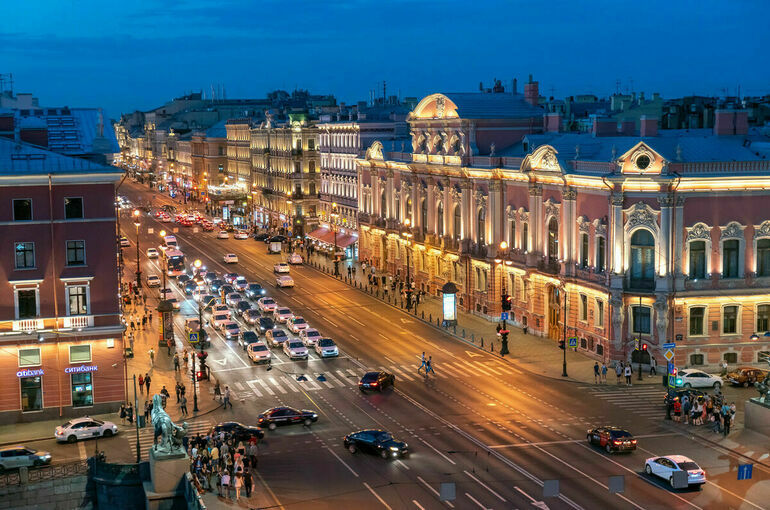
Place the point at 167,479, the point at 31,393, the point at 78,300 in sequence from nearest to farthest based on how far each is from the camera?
1. the point at 167,479
2. the point at 31,393
3. the point at 78,300

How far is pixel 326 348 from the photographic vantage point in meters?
76.8

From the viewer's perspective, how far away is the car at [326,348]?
252 ft

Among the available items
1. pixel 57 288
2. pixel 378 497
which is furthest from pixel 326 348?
pixel 378 497

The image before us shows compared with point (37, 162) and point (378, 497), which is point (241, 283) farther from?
point (378, 497)

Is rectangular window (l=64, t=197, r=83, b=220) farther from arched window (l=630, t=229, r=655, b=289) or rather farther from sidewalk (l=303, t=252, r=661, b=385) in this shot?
arched window (l=630, t=229, r=655, b=289)

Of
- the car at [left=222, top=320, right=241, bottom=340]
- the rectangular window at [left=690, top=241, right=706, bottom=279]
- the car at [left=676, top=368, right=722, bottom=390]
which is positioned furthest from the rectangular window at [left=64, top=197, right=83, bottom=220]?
the rectangular window at [left=690, top=241, right=706, bottom=279]

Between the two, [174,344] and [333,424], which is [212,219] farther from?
[333,424]

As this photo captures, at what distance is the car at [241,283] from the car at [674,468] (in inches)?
2503

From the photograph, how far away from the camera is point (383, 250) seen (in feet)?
390

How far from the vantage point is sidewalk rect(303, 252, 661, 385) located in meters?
71.1

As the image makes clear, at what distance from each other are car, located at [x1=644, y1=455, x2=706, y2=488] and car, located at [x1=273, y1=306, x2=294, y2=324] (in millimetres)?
45269

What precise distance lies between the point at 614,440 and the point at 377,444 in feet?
39.0

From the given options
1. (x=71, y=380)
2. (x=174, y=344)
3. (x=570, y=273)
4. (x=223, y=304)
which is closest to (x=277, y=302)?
(x=223, y=304)

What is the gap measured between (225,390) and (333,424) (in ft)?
33.8
